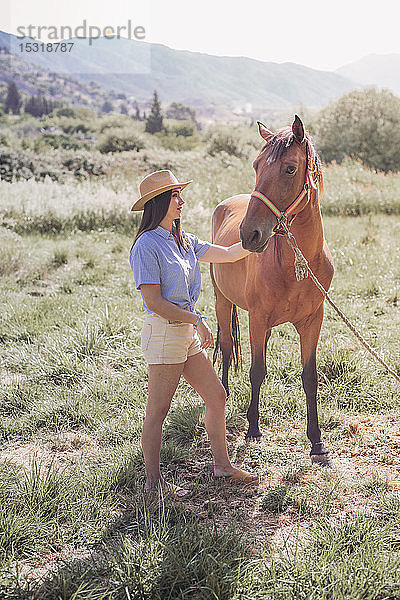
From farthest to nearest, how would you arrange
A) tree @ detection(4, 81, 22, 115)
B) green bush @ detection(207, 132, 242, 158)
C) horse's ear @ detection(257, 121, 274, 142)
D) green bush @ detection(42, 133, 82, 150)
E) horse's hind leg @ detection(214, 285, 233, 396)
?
1. tree @ detection(4, 81, 22, 115)
2. green bush @ detection(42, 133, 82, 150)
3. green bush @ detection(207, 132, 242, 158)
4. horse's hind leg @ detection(214, 285, 233, 396)
5. horse's ear @ detection(257, 121, 274, 142)

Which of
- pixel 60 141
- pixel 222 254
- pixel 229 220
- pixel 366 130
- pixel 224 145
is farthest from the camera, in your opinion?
pixel 60 141

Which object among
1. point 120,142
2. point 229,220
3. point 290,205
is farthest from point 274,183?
point 120,142

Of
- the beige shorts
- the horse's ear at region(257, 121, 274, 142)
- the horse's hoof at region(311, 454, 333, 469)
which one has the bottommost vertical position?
the horse's hoof at region(311, 454, 333, 469)

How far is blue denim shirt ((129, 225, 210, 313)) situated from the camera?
2615mm

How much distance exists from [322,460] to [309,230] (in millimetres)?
1522

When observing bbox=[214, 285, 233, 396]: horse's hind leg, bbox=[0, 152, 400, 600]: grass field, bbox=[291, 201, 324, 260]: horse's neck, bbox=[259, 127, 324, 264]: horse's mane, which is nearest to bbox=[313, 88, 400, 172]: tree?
bbox=[0, 152, 400, 600]: grass field

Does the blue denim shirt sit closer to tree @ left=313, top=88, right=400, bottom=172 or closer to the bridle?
the bridle

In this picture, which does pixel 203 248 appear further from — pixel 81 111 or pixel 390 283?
pixel 81 111

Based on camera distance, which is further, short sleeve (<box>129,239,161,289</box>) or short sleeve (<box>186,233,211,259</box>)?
short sleeve (<box>186,233,211,259</box>)

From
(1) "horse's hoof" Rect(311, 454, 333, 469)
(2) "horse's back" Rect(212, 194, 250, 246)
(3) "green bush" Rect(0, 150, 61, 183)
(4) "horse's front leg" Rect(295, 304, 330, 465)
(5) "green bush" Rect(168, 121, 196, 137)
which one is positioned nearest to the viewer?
(1) "horse's hoof" Rect(311, 454, 333, 469)

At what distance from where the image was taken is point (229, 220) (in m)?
4.34

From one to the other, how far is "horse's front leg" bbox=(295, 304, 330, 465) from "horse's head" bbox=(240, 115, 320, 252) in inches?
37.0

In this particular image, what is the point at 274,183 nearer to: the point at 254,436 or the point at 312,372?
the point at 312,372

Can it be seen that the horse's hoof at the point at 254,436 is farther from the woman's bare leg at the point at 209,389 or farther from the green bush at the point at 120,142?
the green bush at the point at 120,142
